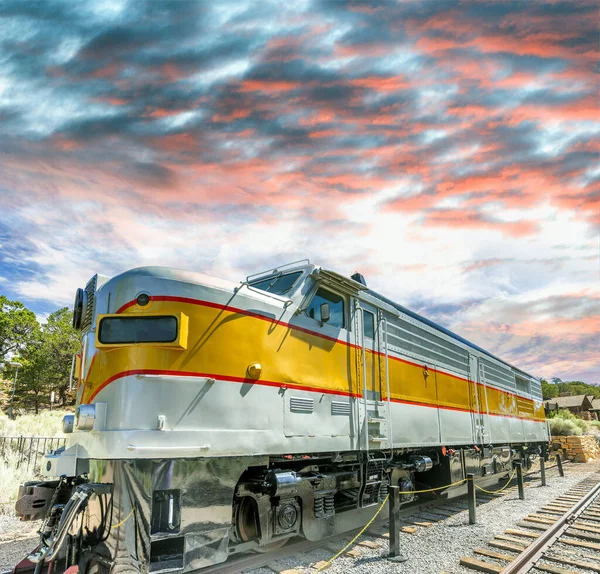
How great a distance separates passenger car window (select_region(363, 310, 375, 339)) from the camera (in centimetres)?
721

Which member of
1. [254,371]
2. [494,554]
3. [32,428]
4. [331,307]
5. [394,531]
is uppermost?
[331,307]

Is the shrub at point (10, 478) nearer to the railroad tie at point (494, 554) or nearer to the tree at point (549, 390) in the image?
the railroad tie at point (494, 554)

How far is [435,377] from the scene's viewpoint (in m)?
9.12

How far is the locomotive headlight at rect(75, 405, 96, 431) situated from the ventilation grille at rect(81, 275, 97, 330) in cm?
136

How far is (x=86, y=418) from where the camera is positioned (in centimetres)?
462

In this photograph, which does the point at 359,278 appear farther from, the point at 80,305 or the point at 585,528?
the point at 585,528

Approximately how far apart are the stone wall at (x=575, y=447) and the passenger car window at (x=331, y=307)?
21.2 m

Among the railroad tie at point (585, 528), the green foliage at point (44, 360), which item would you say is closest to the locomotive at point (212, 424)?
the railroad tie at point (585, 528)

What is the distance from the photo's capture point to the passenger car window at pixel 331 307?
248 inches

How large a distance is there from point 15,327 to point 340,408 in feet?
124

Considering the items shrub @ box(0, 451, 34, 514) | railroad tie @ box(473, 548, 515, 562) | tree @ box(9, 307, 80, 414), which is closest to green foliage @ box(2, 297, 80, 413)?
tree @ box(9, 307, 80, 414)

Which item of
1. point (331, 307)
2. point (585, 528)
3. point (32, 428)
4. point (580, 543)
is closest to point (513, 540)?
point (580, 543)

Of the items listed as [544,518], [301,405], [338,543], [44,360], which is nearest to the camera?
[301,405]

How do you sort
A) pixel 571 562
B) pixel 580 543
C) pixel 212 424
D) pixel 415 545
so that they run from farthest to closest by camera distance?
pixel 580 543 < pixel 415 545 < pixel 571 562 < pixel 212 424
